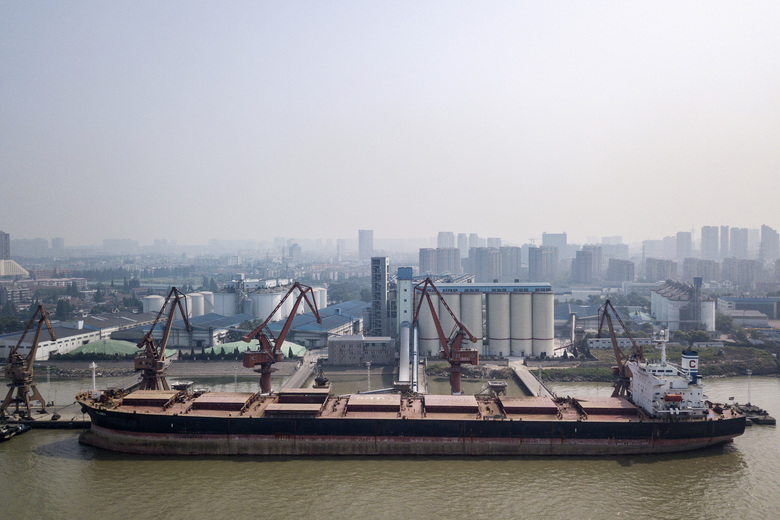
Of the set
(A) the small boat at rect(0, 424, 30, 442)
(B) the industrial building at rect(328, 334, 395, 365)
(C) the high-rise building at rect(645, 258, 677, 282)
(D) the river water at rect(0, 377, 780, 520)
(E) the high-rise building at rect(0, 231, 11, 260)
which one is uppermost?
(E) the high-rise building at rect(0, 231, 11, 260)

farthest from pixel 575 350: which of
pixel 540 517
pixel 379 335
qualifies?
pixel 540 517

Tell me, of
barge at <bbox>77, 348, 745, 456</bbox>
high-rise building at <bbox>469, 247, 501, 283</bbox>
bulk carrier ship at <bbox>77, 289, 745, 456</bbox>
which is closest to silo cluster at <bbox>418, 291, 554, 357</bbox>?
bulk carrier ship at <bbox>77, 289, 745, 456</bbox>

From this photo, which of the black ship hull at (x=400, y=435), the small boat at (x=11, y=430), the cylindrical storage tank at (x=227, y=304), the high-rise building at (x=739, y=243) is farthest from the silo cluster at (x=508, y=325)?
the high-rise building at (x=739, y=243)

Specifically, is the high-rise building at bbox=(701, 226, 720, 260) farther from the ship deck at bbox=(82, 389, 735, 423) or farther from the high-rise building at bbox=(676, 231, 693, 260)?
the ship deck at bbox=(82, 389, 735, 423)

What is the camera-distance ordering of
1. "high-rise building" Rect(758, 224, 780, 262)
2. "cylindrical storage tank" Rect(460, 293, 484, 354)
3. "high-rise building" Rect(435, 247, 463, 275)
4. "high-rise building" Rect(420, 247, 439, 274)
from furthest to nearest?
1. "high-rise building" Rect(758, 224, 780, 262)
2. "high-rise building" Rect(435, 247, 463, 275)
3. "high-rise building" Rect(420, 247, 439, 274)
4. "cylindrical storage tank" Rect(460, 293, 484, 354)

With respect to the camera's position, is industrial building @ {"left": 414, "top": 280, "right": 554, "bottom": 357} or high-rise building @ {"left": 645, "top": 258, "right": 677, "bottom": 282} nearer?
industrial building @ {"left": 414, "top": 280, "right": 554, "bottom": 357}

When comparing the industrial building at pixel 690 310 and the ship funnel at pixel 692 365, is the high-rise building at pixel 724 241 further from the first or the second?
the ship funnel at pixel 692 365
